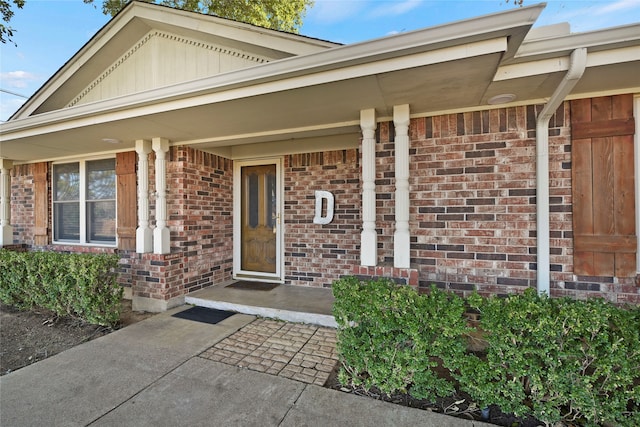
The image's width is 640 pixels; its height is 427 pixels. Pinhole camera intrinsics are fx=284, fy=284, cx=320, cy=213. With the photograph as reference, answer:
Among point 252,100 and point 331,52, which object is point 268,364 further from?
point 331,52

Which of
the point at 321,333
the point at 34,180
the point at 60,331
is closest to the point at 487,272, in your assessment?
the point at 321,333

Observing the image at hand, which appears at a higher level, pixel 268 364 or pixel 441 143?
pixel 441 143

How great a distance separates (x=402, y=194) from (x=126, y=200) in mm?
4124

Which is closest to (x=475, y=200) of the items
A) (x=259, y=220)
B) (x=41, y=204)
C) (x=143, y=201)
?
(x=259, y=220)

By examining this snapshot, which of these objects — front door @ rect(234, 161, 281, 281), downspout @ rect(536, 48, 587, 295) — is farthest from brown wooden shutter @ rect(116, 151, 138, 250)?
downspout @ rect(536, 48, 587, 295)

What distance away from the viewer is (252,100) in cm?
265

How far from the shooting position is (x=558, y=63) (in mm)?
2096

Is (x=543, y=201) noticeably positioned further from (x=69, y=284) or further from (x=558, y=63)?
(x=69, y=284)

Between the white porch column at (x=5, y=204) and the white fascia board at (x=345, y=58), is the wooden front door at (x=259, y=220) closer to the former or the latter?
the white fascia board at (x=345, y=58)

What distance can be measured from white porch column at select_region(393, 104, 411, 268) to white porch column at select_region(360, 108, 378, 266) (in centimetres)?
22

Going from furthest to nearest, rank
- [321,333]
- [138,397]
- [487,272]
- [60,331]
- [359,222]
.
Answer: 1. [359,222]
2. [60,331]
3. [321,333]
4. [487,272]
5. [138,397]

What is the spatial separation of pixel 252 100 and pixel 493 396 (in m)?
2.99

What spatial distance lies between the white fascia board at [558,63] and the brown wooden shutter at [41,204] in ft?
23.3

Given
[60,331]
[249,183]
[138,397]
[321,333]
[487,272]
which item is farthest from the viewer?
[249,183]
